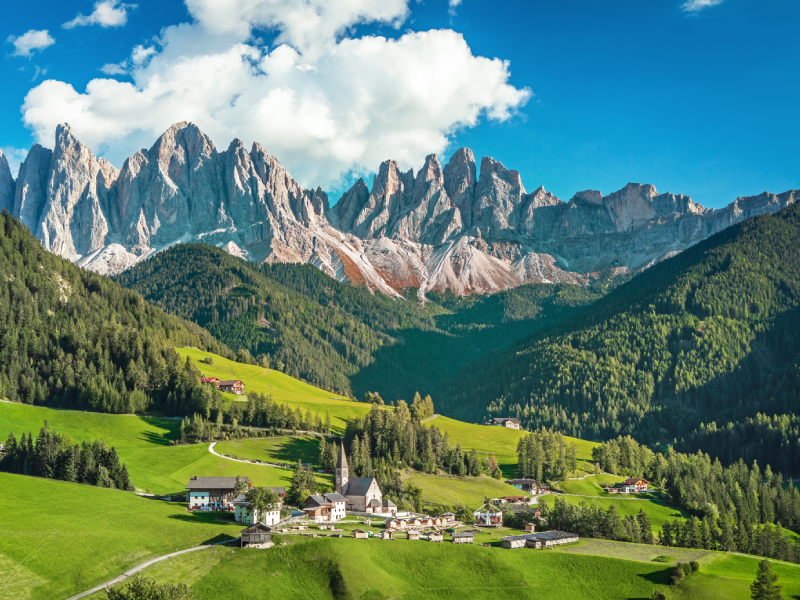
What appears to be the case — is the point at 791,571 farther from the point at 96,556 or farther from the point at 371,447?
the point at 96,556

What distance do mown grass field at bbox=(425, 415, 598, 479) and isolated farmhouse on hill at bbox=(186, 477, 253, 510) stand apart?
208 feet

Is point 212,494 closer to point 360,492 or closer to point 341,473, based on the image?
point 341,473

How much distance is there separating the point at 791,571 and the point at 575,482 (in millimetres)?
55703

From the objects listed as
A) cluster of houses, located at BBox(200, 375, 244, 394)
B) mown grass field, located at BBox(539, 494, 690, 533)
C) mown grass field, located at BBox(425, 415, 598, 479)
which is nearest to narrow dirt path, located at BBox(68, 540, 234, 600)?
mown grass field, located at BBox(539, 494, 690, 533)

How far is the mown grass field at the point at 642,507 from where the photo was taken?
12644 centimetres

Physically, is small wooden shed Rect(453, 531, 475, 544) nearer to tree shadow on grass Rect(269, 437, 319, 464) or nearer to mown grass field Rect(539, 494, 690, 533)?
A: mown grass field Rect(539, 494, 690, 533)

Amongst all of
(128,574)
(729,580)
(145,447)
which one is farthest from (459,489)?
(128,574)

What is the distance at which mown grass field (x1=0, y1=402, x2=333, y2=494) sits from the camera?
118125 mm

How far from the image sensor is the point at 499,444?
179 metres

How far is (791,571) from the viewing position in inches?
3590

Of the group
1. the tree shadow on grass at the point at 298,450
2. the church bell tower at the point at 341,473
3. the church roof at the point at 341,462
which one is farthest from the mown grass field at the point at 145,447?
the tree shadow on grass at the point at 298,450

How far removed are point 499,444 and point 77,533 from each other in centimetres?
11908

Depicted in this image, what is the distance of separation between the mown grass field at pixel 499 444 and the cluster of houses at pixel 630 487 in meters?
11.2

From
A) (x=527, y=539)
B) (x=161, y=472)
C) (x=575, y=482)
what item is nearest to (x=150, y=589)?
(x=527, y=539)
